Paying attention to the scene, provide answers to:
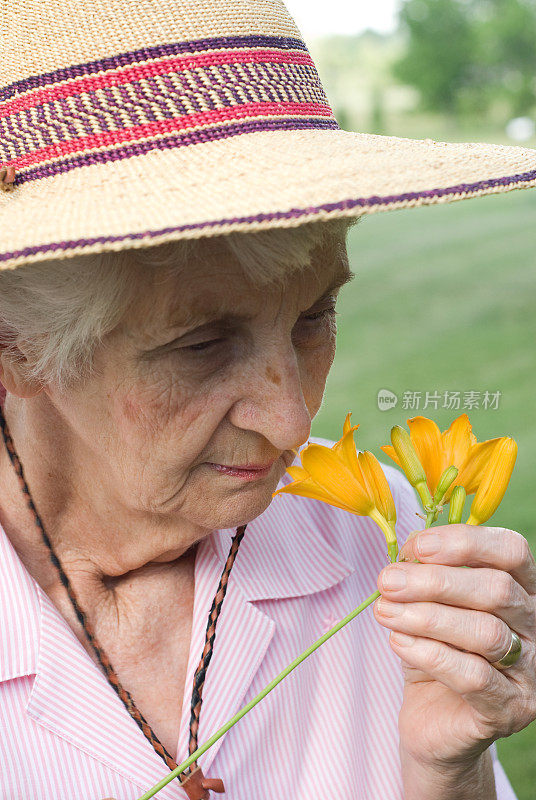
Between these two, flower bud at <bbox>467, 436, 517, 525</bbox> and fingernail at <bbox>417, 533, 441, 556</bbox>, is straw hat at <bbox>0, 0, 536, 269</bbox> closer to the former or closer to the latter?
flower bud at <bbox>467, 436, 517, 525</bbox>

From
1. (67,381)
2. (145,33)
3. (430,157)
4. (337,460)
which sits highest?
(145,33)

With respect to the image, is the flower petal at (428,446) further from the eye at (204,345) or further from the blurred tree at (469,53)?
the blurred tree at (469,53)

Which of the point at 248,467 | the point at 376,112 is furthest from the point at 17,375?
the point at 376,112

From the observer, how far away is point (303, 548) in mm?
1754

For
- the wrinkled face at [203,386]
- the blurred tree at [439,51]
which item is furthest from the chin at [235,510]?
the blurred tree at [439,51]

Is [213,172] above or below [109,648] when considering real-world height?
above

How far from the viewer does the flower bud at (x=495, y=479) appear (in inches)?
43.7

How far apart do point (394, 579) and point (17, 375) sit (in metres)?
0.64

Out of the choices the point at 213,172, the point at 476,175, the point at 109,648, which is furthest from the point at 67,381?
the point at 476,175

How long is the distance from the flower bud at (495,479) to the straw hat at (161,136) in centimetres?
35

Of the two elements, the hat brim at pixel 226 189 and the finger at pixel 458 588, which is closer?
the hat brim at pixel 226 189

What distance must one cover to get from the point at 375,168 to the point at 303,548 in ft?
3.15

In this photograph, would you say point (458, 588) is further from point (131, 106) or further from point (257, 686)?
point (131, 106)

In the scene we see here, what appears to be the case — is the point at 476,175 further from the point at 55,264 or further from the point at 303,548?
the point at 303,548
